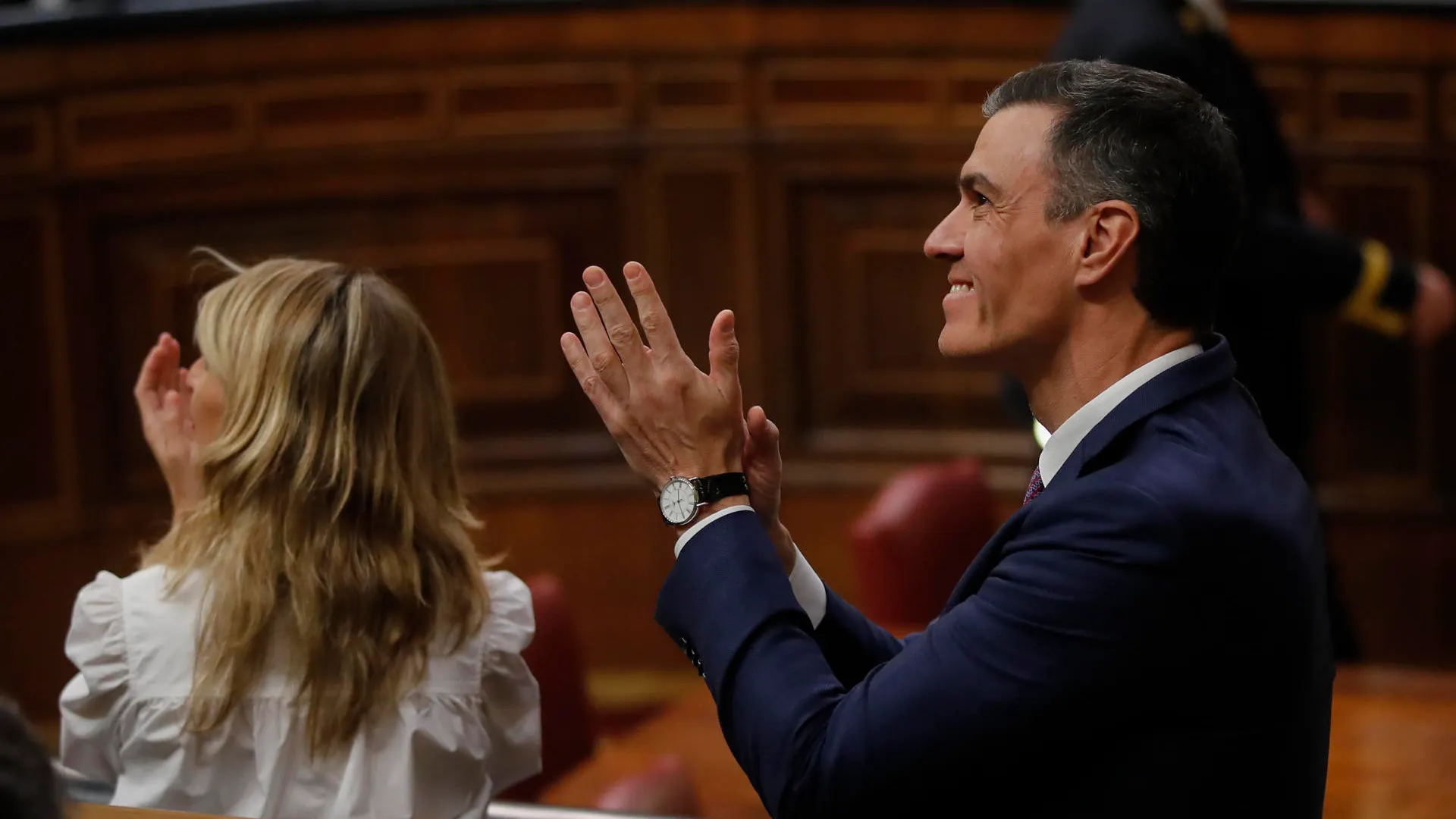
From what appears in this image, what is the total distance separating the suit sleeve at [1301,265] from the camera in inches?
99.3

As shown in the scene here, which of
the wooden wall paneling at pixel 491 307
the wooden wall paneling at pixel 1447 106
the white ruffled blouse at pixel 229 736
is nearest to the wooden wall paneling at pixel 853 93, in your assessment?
the wooden wall paneling at pixel 491 307

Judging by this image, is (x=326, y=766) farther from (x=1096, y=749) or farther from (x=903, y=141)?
(x=903, y=141)

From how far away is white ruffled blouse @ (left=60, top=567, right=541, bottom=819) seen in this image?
1493 millimetres

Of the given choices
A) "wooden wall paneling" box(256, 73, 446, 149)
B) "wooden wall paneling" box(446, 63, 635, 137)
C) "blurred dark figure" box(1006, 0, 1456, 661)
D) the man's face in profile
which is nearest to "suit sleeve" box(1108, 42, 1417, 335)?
"blurred dark figure" box(1006, 0, 1456, 661)

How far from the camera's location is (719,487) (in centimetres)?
123

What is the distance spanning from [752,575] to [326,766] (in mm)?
535

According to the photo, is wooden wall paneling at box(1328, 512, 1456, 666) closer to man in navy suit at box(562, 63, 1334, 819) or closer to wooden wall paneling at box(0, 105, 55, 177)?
man in navy suit at box(562, 63, 1334, 819)

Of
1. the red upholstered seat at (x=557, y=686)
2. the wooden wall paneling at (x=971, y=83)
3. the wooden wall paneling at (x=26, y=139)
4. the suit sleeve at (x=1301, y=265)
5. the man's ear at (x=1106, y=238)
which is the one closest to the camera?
the man's ear at (x=1106, y=238)

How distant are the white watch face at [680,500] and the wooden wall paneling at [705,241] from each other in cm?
289

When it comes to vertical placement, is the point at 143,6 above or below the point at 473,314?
above

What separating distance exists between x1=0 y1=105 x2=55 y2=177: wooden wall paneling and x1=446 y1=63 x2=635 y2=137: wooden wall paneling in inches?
37.8

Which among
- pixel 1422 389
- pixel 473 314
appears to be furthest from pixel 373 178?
pixel 1422 389

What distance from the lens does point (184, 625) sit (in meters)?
1.53

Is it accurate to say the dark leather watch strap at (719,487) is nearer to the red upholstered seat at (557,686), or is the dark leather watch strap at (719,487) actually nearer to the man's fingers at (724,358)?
the man's fingers at (724,358)
